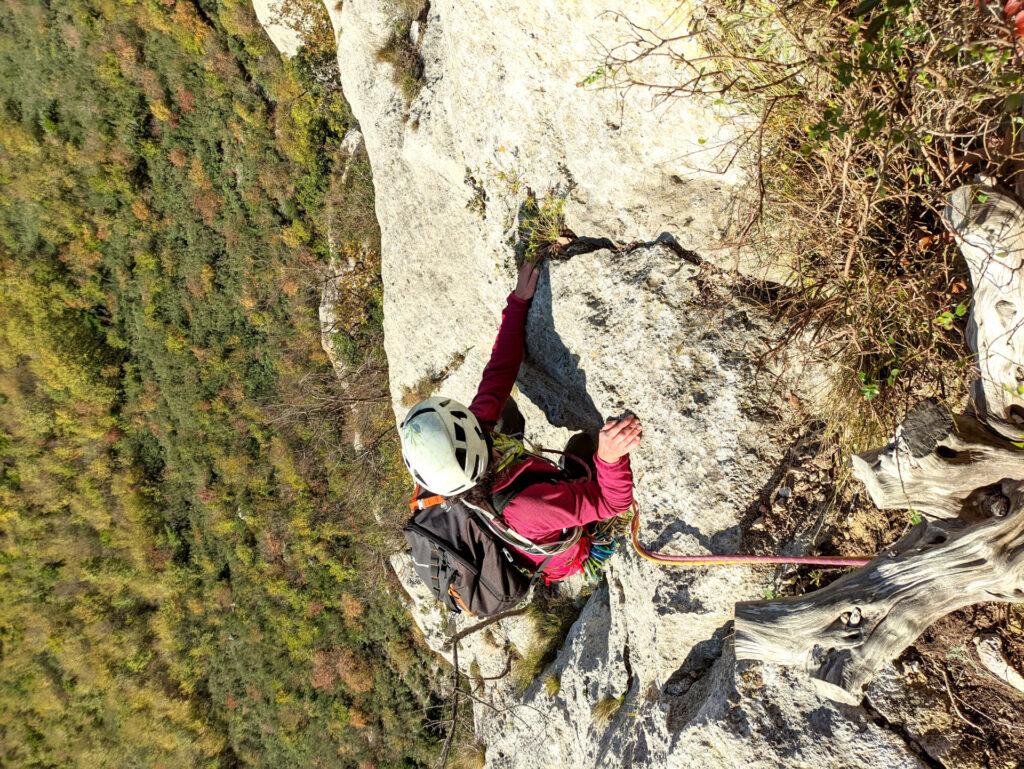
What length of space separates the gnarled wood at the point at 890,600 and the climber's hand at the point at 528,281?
3049mm

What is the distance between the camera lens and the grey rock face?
3678mm

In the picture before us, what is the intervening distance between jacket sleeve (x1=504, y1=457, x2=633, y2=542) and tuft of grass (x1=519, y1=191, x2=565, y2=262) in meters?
2.10

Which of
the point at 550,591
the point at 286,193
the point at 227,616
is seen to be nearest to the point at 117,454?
the point at 227,616

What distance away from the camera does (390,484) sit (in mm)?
10164

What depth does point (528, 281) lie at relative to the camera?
5191 millimetres

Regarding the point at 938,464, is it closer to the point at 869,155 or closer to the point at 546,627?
the point at 869,155

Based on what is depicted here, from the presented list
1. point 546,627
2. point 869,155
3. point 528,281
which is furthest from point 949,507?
point 546,627

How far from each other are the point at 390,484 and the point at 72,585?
30.8ft

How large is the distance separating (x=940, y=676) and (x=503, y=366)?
3488mm

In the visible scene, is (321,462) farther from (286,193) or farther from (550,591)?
(550,591)

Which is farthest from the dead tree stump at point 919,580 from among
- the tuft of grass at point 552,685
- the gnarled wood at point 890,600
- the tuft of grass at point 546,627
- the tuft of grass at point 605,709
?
the tuft of grass at point 546,627

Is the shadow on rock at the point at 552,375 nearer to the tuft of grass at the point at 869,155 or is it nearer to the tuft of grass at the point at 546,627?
the tuft of grass at the point at 869,155

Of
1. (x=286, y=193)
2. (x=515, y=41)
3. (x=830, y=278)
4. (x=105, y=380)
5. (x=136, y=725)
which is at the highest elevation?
(x=286, y=193)

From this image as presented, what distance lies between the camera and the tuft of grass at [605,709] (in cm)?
482
